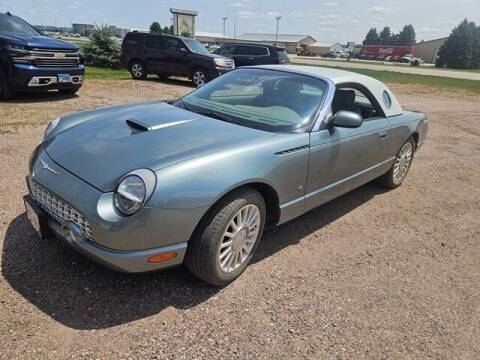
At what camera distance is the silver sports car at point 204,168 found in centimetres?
232

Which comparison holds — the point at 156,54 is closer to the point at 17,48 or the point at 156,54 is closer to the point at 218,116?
the point at 17,48

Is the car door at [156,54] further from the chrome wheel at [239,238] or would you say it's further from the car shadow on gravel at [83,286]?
the chrome wheel at [239,238]

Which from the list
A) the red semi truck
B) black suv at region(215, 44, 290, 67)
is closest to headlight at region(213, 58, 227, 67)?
black suv at region(215, 44, 290, 67)

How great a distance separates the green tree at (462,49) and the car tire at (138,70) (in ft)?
215

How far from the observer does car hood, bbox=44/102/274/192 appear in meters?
2.49

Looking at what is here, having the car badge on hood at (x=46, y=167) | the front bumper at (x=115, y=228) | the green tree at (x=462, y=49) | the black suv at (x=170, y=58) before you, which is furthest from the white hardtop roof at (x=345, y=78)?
the green tree at (x=462, y=49)

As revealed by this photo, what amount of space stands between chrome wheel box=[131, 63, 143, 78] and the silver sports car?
11.1 meters

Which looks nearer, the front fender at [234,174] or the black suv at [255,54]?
the front fender at [234,174]

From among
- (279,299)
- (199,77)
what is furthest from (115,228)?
(199,77)

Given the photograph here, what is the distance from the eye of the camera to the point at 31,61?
7824 millimetres

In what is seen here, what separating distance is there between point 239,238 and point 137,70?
42.6ft

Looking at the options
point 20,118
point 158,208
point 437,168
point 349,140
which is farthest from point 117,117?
point 437,168

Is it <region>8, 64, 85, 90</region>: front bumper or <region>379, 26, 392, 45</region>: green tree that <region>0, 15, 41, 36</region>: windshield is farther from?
<region>379, 26, 392, 45</region>: green tree

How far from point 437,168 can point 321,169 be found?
12.9 feet
